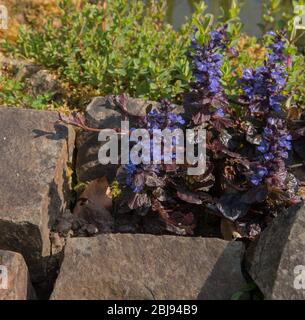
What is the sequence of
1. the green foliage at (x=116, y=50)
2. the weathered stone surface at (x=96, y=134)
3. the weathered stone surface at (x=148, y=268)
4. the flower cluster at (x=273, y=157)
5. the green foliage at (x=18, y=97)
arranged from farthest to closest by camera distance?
the green foliage at (x=18, y=97)
the green foliage at (x=116, y=50)
the weathered stone surface at (x=96, y=134)
the flower cluster at (x=273, y=157)
the weathered stone surface at (x=148, y=268)

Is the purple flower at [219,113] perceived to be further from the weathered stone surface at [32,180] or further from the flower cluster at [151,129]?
the weathered stone surface at [32,180]

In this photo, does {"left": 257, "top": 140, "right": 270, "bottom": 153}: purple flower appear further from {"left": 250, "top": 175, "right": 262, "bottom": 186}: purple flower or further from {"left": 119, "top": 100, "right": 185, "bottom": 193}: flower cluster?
{"left": 119, "top": 100, "right": 185, "bottom": 193}: flower cluster

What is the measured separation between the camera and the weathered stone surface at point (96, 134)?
3971 millimetres

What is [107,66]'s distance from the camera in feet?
14.7

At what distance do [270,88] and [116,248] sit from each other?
139 centimetres

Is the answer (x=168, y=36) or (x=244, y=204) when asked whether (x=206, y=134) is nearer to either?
(x=244, y=204)

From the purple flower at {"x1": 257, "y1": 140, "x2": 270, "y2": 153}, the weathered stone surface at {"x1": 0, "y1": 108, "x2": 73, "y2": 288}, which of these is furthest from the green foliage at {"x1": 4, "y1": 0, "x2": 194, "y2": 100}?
the purple flower at {"x1": 257, "y1": 140, "x2": 270, "y2": 153}

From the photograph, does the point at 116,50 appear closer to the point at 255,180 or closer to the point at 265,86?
the point at 265,86

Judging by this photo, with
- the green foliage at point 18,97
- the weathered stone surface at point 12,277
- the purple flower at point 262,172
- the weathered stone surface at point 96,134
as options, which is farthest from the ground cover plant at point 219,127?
the weathered stone surface at point 12,277

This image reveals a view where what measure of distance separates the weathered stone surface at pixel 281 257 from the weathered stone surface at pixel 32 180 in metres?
1.34

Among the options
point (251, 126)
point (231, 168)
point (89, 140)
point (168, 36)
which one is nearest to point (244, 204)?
point (231, 168)

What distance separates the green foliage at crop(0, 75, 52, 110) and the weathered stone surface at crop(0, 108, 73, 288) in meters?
0.64

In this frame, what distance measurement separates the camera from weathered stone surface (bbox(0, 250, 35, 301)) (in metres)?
3.00

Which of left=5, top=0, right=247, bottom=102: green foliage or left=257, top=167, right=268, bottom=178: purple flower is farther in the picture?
left=5, top=0, right=247, bottom=102: green foliage
